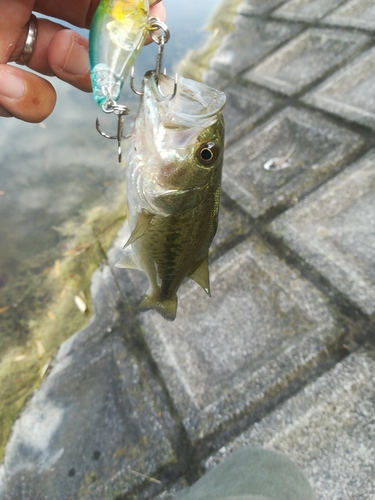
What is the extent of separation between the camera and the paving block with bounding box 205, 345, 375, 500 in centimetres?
191

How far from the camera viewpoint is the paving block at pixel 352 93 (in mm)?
3184

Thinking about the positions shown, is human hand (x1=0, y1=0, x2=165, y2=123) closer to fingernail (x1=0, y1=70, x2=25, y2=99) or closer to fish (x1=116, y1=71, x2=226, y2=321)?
fingernail (x1=0, y1=70, x2=25, y2=99)

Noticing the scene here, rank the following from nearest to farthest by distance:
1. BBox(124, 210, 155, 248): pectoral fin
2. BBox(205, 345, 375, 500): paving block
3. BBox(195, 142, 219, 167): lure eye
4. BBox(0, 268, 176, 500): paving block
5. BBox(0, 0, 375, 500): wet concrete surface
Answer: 1. BBox(195, 142, 219, 167): lure eye
2. BBox(124, 210, 155, 248): pectoral fin
3. BBox(205, 345, 375, 500): paving block
4. BBox(0, 0, 375, 500): wet concrete surface
5. BBox(0, 268, 176, 500): paving block

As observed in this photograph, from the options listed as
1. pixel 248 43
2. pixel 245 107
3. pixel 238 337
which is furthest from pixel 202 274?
pixel 248 43

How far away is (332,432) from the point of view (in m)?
2.03

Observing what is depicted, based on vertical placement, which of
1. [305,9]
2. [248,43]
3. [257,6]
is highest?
[305,9]

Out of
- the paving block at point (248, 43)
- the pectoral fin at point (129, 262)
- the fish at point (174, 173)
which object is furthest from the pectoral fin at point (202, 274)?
the paving block at point (248, 43)

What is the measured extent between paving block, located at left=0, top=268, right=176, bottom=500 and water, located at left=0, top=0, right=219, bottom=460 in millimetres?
216

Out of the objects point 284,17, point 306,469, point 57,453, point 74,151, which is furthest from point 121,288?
point 284,17

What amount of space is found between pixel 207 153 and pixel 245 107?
289 centimetres

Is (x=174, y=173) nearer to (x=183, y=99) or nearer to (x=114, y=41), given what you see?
(x=183, y=99)

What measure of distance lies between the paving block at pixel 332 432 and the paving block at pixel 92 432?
0.45 m

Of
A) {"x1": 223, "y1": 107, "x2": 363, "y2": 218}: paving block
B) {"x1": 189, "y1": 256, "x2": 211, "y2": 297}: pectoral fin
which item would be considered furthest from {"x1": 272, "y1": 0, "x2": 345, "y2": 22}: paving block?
{"x1": 189, "y1": 256, "x2": 211, "y2": 297}: pectoral fin

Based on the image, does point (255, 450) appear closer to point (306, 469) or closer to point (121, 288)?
point (306, 469)
